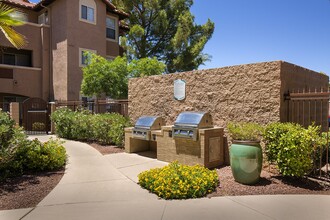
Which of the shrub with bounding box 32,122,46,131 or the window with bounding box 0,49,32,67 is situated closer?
the shrub with bounding box 32,122,46,131

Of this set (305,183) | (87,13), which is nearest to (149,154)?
(305,183)

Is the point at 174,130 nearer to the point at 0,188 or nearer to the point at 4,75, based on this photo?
the point at 0,188

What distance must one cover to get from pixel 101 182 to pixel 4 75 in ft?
52.0

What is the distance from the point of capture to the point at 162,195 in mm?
5066

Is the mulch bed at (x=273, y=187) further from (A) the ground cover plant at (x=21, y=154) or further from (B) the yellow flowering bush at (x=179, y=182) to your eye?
(A) the ground cover plant at (x=21, y=154)

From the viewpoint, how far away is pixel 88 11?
19.8 m

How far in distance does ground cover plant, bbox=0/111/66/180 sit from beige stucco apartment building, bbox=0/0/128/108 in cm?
1167

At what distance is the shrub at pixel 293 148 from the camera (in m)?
5.38

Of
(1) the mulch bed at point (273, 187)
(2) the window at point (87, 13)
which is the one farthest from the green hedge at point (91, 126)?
(2) the window at point (87, 13)

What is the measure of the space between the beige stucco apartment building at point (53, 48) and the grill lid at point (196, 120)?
519 inches

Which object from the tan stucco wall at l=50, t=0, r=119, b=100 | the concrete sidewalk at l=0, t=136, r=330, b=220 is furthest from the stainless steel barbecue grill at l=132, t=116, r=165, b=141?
the tan stucco wall at l=50, t=0, r=119, b=100

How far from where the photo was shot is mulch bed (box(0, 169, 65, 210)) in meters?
4.84

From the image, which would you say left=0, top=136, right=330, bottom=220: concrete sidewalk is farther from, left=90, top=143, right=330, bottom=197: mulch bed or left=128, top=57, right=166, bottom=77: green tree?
left=128, top=57, right=166, bottom=77: green tree

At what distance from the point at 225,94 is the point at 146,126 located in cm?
282
